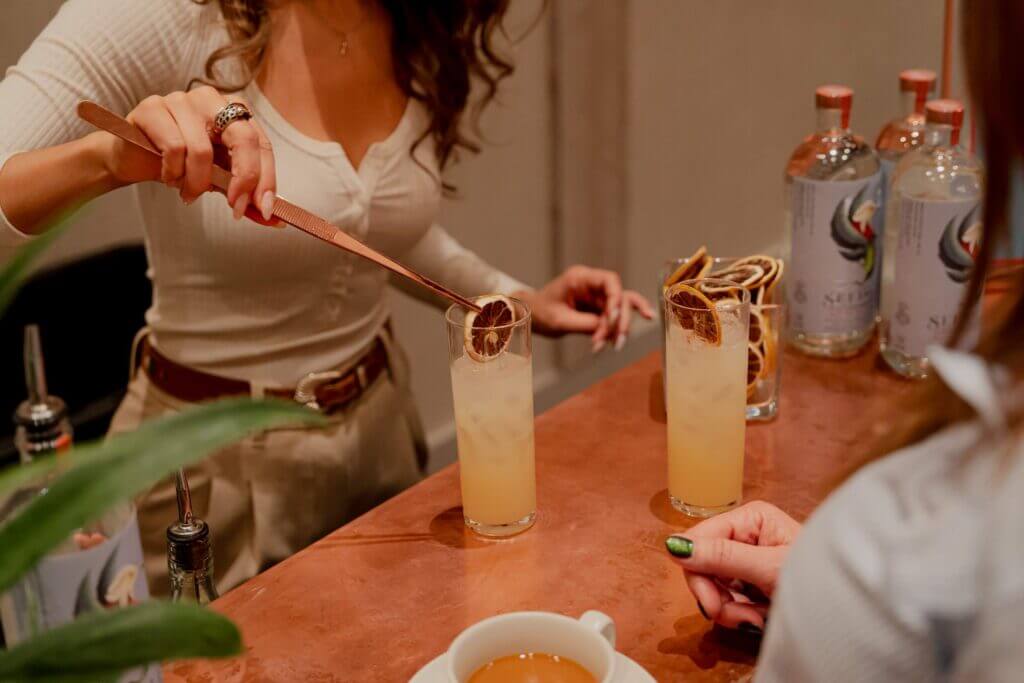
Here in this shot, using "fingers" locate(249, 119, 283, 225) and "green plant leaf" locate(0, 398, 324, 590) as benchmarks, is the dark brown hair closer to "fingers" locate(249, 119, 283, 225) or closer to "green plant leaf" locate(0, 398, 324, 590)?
"green plant leaf" locate(0, 398, 324, 590)

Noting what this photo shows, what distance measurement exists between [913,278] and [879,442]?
750mm

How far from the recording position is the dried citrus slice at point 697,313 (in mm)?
1010

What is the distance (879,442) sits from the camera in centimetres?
58

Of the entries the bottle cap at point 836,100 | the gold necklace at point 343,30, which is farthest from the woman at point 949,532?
the gold necklace at point 343,30

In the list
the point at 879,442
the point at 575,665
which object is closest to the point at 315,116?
the point at 575,665

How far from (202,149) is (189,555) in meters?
0.36

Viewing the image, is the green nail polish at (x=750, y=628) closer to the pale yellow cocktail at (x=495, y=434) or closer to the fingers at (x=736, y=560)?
the fingers at (x=736, y=560)

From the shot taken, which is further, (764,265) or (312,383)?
(312,383)

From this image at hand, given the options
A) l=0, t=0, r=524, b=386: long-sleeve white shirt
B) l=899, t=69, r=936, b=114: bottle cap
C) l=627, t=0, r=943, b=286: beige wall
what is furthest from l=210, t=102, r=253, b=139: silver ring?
l=627, t=0, r=943, b=286: beige wall

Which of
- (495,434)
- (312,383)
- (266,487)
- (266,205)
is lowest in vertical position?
(266,487)

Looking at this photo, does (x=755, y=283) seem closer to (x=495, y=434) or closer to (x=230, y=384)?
(x=495, y=434)

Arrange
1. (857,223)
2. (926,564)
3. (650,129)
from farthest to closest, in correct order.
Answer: (650,129), (857,223), (926,564)

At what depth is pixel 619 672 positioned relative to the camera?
2.55ft

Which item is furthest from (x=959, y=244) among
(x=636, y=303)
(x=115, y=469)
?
(x=115, y=469)
